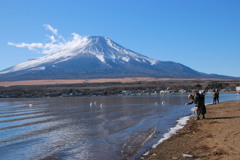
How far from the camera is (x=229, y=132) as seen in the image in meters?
13.1

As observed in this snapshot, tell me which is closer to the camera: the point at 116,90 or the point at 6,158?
the point at 6,158

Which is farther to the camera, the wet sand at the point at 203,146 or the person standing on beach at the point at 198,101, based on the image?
the person standing on beach at the point at 198,101

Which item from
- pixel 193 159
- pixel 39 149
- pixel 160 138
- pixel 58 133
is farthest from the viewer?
pixel 58 133

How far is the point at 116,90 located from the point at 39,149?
8573cm

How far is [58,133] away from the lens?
17.3 m

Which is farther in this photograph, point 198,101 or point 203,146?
point 198,101

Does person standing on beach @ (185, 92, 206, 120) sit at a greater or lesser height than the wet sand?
greater

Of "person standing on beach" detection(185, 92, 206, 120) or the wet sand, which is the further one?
"person standing on beach" detection(185, 92, 206, 120)

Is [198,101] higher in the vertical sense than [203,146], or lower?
higher

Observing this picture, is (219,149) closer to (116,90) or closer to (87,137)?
(87,137)

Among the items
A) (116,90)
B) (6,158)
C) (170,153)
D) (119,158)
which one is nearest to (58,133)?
(6,158)

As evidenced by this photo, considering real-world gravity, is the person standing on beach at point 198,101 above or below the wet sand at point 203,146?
above

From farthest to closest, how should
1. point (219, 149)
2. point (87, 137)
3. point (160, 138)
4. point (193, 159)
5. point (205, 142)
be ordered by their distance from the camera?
point (87, 137) < point (160, 138) < point (205, 142) < point (219, 149) < point (193, 159)

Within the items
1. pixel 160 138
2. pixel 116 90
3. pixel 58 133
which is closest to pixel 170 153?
pixel 160 138
